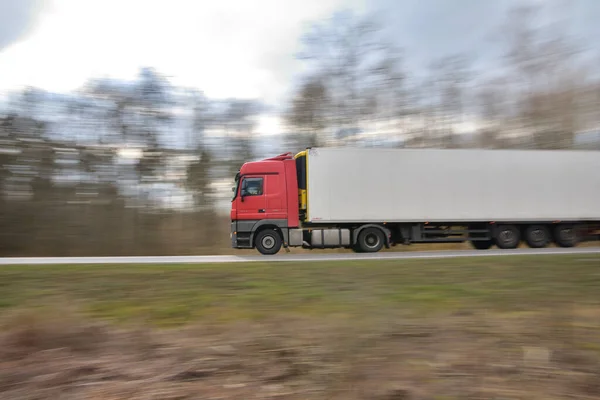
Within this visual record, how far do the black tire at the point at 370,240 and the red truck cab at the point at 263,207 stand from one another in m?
2.48

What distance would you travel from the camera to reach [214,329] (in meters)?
6.17

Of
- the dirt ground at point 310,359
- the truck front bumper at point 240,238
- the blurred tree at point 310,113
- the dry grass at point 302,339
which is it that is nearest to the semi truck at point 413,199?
the truck front bumper at point 240,238

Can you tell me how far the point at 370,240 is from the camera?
17.6 meters

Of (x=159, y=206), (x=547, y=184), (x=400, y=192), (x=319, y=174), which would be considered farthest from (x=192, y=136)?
(x=547, y=184)

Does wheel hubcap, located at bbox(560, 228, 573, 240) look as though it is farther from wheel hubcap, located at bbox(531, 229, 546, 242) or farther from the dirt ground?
the dirt ground

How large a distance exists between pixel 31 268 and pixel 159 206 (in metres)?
14.0

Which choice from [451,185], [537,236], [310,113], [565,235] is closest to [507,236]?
[537,236]

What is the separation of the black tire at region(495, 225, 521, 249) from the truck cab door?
893 cm

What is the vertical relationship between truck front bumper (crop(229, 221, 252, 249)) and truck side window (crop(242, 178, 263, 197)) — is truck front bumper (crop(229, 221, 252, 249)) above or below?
below

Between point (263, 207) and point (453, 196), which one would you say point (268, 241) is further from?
point (453, 196)

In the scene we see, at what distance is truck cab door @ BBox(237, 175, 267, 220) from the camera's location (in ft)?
54.4

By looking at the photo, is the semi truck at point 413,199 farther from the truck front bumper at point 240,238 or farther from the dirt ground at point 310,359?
the dirt ground at point 310,359

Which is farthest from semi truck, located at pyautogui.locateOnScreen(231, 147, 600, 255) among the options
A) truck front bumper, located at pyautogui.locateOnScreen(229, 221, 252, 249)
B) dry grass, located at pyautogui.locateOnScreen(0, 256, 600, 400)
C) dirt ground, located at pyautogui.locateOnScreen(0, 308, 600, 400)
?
dirt ground, located at pyautogui.locateOnScreen(0, 308, 600, 400)

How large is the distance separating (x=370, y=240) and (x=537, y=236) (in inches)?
266
